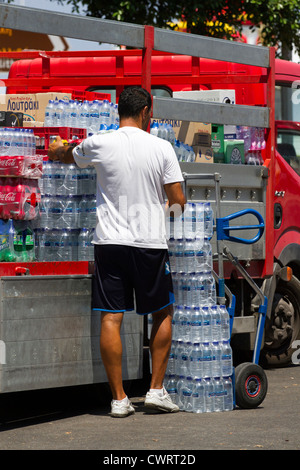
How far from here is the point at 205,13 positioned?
15.9 m

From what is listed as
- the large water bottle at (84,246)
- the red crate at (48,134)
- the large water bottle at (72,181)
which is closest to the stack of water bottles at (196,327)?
the large water bottle at (84,246)

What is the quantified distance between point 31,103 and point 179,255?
175cm

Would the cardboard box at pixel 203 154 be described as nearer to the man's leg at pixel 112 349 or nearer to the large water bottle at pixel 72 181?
the large water bottle at pixel 72 181

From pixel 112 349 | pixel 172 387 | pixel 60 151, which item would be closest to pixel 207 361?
pixel 172 387

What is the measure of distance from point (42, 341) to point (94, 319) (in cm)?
45

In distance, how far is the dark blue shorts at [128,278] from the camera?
247 inches

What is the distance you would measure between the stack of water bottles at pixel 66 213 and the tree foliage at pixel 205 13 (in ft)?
30.2

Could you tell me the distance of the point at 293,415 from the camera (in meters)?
6.41

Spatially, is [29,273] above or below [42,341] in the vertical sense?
above

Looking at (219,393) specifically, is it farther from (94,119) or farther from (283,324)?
(283,324)

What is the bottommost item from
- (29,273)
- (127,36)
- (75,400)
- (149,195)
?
(75,400)
